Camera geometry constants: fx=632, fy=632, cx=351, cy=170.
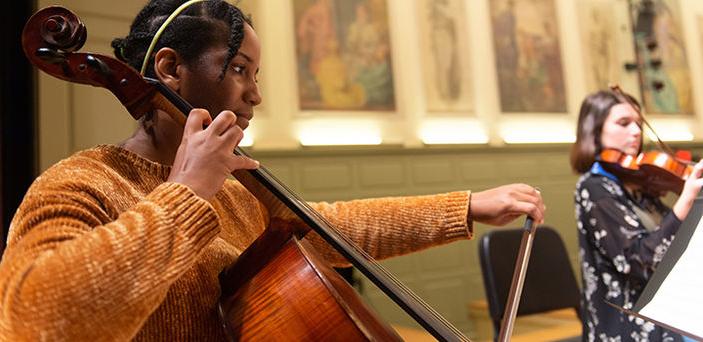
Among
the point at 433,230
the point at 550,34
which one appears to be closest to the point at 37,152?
the point at 433,230

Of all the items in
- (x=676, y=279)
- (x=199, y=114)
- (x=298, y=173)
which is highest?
(x=199, y=114)

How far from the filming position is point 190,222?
2.70ft

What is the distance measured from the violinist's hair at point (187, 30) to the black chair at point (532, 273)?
1.50m

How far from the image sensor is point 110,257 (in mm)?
734

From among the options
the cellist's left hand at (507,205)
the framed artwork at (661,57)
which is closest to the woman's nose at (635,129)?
the cellist's left hand at (507,205)

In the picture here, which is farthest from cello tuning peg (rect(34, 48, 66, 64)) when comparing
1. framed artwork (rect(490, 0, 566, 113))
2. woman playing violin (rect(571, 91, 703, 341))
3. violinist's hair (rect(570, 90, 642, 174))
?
framed artwork (rect(490, 0, 566, 113))

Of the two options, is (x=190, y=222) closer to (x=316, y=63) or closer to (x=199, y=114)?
(x=199, y=114)

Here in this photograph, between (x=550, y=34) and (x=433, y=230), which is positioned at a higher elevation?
(x=550, y=34)

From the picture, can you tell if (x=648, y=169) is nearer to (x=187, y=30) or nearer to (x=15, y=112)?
(x=187, y=30)

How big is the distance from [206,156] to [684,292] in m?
0.76

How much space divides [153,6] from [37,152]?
1591 mm

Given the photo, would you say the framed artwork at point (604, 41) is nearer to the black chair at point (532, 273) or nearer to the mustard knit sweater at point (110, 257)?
the black chair at point (532, 273)

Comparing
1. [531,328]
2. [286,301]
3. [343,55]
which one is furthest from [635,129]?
[343,55]

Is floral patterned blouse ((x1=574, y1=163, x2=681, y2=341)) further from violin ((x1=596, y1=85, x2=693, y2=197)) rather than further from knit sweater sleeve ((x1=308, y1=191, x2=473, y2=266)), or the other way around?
knit sweater sleeve ((x1=308, y1=191, x2=473, y2=266))
